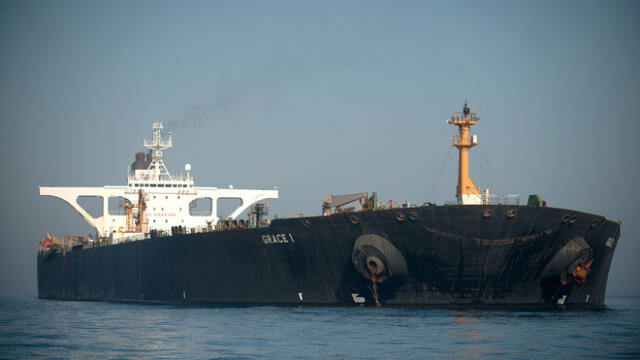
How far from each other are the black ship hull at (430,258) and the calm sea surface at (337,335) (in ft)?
2.96

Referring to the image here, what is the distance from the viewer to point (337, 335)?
29.9 m

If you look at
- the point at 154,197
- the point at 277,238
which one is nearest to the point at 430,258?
the point at 277,238

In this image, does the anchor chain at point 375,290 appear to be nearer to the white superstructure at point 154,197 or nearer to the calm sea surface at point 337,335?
the calm sea surface at point 337,335

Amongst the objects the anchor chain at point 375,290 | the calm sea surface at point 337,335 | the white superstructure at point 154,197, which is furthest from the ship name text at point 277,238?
the white superstructure at point 154,197

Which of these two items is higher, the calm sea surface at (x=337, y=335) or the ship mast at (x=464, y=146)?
the ship mast at (x=464, y=146)

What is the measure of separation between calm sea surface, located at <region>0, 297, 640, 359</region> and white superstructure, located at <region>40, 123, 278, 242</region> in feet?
75.4

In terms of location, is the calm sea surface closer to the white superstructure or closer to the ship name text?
the ship name text

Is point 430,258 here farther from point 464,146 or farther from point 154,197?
point 154,197

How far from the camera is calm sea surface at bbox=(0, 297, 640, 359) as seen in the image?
2662 cm

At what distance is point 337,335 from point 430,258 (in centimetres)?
748

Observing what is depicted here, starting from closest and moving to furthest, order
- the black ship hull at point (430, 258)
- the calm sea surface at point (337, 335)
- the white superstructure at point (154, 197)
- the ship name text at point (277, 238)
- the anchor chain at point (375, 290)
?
the calm sea surface at point (337, 335)
the black ship hull at point (430, 258)
the anchor chain at point (375, 290)
the ship name text at point (277, 238)
the white superstructure at point (154, 197)

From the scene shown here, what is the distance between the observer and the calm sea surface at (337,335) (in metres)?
26.6

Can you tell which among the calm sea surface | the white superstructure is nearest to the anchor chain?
the calm sea surface

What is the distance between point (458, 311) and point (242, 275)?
1241 centimetres
